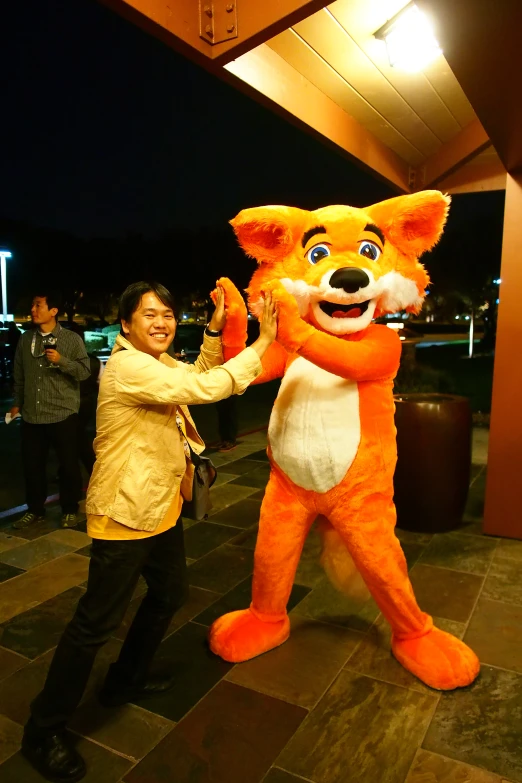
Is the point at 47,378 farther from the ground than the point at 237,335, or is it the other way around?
the point at 237,335

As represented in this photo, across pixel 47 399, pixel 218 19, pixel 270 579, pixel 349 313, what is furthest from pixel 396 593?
pixel 47 399

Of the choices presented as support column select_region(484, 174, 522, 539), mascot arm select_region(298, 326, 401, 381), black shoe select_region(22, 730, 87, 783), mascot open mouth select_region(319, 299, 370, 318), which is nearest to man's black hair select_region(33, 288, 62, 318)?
mascot open mouth select_region(319, 299, 370, 318)

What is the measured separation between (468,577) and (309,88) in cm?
359

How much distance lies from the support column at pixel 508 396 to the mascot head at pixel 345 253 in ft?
5.58

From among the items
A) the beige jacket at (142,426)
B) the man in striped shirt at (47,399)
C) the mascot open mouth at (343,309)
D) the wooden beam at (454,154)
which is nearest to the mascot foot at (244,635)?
the beige jacket at (142,426)

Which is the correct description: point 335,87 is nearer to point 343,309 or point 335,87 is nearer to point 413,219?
point 413,219

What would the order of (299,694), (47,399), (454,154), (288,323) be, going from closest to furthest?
(288,323)
(299,694)
(47,399)
(454,154)

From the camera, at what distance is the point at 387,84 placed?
407 cm

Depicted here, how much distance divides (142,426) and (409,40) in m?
2.94

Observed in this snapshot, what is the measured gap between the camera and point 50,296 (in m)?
4.61

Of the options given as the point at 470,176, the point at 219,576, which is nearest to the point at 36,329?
the point at 219,576

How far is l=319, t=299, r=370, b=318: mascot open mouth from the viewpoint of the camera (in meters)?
2.59

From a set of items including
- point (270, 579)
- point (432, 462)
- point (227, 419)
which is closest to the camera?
point (270, 579)

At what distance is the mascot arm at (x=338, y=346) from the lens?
233 centimetres
